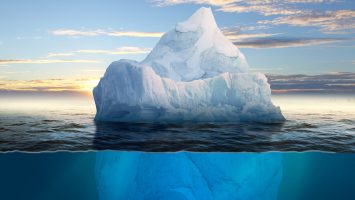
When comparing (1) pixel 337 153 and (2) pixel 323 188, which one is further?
(2) pixel 323 188

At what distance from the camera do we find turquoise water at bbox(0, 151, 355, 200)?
1019 cm

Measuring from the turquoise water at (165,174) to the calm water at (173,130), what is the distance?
0.94 m

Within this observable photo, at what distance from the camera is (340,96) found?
8312 mm

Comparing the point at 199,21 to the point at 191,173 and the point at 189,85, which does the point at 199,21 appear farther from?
the point at 191,173

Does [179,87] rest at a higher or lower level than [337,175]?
higher

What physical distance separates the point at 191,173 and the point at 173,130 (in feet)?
8.64

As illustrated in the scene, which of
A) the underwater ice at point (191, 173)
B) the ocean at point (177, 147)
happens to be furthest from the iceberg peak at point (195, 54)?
the underwater ice at point (191, 173)

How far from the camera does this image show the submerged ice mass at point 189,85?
9359 mm

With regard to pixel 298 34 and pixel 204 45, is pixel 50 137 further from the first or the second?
pixel 298 34

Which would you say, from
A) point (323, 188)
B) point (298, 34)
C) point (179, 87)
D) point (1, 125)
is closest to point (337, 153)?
point (298, 34)

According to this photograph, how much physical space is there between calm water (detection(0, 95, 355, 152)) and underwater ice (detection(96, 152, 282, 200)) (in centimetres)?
87

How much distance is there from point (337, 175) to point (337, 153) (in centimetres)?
642

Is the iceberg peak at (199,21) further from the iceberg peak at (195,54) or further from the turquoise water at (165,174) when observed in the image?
the turquoise water at (165,174)

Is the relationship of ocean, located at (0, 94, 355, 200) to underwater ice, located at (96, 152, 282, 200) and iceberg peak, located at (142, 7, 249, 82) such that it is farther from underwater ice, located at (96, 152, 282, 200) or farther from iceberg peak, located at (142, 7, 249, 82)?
iceberg peak, located at (142, 7, 249, 82)
